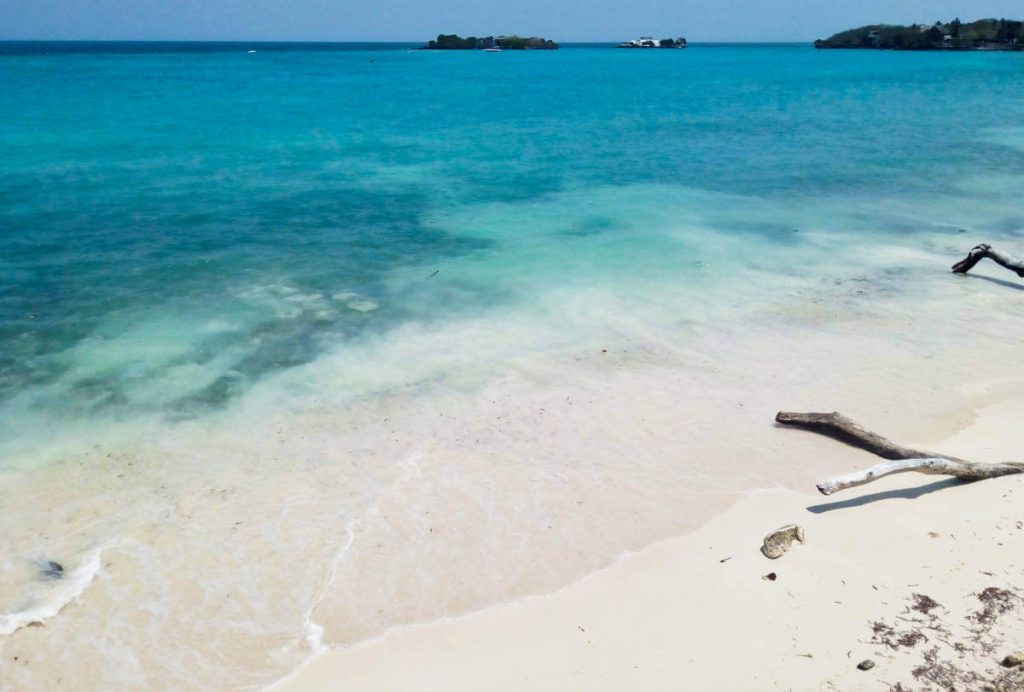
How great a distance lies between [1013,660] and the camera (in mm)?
6246

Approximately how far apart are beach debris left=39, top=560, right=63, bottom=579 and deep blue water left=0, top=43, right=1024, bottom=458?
11.2ft

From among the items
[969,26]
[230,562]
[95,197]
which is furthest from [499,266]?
[969,26]

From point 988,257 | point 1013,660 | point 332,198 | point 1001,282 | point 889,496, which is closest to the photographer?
point 1013,660

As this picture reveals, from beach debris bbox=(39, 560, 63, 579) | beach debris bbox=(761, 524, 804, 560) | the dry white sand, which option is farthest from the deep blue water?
beach debris bbox=(761, 524, 804, 560)

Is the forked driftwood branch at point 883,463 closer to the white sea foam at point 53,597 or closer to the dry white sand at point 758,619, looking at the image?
the dry white sand at point 758,619

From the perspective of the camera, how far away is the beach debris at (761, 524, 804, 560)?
323 inches

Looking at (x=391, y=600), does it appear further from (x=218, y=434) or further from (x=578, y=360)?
(x=578, y=360)

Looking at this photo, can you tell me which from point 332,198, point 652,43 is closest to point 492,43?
point 652,43

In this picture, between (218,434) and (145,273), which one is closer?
(218,434)

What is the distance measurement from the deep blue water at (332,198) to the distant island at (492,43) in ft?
425

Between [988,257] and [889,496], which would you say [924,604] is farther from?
[988,257]

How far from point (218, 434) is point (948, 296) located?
14.5 m

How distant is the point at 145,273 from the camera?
17.2 m

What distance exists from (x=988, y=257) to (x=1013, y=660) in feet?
46.0
